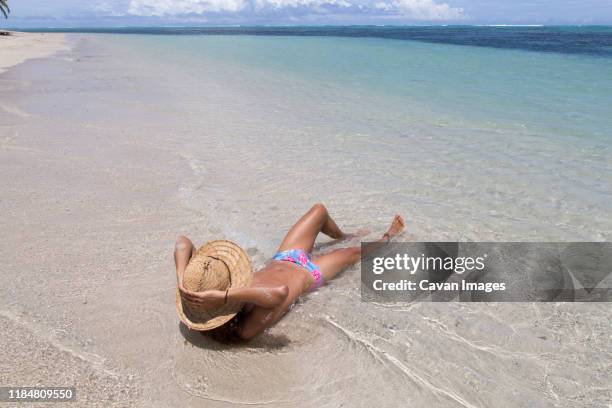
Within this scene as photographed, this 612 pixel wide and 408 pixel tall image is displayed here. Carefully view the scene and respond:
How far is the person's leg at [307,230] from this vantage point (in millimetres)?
3889

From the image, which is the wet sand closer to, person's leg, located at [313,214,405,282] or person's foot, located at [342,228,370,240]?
person's leg, located at [313,214,405,282]

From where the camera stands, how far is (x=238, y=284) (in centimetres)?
279

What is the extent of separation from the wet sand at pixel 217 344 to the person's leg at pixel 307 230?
40 centimetres

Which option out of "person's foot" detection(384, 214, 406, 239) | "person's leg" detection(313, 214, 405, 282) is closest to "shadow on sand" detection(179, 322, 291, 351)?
"person's leg" detection(313, 214, 405, 282)

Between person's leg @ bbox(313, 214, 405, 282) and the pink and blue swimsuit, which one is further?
person's leg @ bbox(313, 214, 405, 282)

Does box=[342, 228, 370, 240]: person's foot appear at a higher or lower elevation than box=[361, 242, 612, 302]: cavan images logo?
lower

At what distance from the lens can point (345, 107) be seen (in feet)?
35.2

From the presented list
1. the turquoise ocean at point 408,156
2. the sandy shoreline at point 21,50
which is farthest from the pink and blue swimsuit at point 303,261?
the sandy shoreline at point 21,50

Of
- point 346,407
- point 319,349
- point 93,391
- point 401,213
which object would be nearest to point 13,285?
point 93,391

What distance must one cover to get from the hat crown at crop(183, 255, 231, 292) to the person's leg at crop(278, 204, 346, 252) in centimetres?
117

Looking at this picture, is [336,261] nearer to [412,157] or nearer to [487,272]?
[487,272]

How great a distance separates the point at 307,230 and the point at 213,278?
1.46 metres

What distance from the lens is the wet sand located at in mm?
2688

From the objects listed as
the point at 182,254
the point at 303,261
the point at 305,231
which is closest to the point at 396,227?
the point at 305,231
